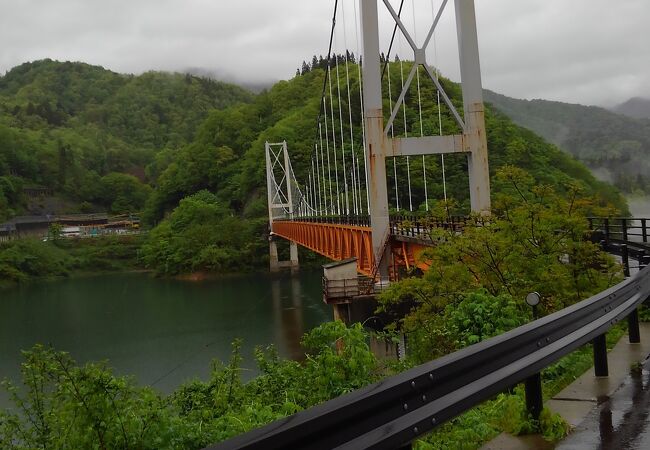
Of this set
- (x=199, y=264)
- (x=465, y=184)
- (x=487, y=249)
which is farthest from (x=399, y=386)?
(x=199, y=264)

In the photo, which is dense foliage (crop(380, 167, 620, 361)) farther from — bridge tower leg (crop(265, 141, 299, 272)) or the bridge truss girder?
bridge tower leg (crop(265, 141, 299, 272))

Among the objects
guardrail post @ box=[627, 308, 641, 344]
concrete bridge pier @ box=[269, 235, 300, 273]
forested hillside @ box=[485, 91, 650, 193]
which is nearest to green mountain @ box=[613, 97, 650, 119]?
forested hillside @ box=[485, 91, 650, 193]

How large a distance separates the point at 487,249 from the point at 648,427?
17.8 feet

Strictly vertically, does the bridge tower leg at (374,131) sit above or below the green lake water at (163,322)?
above

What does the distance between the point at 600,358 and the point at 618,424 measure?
3.33 feet

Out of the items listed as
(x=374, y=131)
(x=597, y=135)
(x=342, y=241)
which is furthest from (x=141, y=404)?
(x=597, y=135)

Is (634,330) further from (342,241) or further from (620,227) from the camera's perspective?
(342,241)

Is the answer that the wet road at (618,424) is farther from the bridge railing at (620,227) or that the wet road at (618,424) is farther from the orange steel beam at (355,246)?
the orange steel beam at (355,246)

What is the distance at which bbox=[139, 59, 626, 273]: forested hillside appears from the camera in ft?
151

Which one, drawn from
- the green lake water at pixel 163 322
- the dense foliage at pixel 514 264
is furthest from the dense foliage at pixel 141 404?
the green lake water at pixel 163 322

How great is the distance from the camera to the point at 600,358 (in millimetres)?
3953

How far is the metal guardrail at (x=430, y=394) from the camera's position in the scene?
5.96 ft

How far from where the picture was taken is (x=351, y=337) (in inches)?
197

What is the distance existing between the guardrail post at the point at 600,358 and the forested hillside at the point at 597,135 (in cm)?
4335
